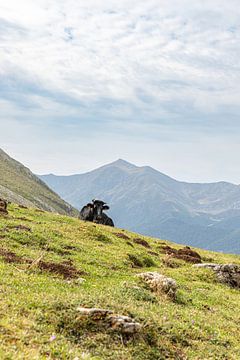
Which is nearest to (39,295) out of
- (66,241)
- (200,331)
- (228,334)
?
(200,331)

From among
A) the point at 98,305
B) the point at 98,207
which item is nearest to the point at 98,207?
the point at 98,207

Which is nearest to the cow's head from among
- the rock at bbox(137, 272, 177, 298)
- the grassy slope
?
the grassy slope

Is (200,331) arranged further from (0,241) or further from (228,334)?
(0,241)

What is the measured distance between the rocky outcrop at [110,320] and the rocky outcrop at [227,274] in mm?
20946

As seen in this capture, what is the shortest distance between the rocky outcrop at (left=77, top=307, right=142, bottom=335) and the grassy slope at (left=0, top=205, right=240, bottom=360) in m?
0.34

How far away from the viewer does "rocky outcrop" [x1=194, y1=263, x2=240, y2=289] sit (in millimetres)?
33469

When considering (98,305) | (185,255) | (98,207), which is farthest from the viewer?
(98,207)

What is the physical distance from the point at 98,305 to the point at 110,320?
1.48 metres

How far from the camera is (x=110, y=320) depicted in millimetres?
13977

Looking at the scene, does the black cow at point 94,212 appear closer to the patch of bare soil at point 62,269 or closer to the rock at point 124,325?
the patch of bare soil at point 62,269

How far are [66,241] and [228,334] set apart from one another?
16.6m

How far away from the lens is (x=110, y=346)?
12828mm

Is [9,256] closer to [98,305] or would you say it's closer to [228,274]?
[98,305]

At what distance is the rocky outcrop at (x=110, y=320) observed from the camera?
13797 mm
